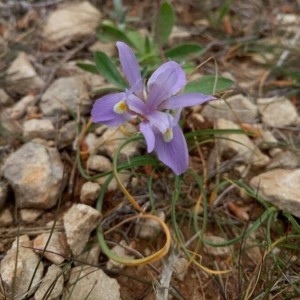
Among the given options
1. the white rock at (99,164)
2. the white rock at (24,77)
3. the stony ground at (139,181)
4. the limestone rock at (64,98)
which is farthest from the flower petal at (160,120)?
the white rock at (24,77)

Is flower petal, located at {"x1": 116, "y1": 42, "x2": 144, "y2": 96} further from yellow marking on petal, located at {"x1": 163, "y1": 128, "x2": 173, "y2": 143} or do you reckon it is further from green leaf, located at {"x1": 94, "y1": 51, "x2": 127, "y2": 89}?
green leaf, located at {"x1": 94, "y1": 51, "x2": 127, "y2": 89}

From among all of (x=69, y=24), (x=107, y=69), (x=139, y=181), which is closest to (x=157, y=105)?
(x=139, y=181)

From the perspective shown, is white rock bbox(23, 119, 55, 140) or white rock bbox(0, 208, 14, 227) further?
white rock bbox(23, 119, 55, 140)

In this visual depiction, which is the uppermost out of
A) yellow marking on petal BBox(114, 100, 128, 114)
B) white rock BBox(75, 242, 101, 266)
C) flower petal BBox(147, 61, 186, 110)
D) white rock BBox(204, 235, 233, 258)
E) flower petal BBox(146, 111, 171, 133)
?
flower petal BBox(147, 61, 186, 110)

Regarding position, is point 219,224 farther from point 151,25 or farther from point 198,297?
point 151,25

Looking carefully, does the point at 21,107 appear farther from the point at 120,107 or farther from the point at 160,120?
the point at 160,120

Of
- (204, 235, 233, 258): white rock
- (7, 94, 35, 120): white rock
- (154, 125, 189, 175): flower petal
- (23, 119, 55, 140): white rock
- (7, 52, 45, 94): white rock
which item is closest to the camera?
(154, 125, 189, 175): flower petal

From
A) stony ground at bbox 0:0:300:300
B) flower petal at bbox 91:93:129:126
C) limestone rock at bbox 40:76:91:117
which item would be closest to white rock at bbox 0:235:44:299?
stony ground at bbox 0:0:300:300

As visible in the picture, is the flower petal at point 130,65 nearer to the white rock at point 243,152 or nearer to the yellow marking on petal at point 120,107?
the yellow marking on petal at point 120,107
